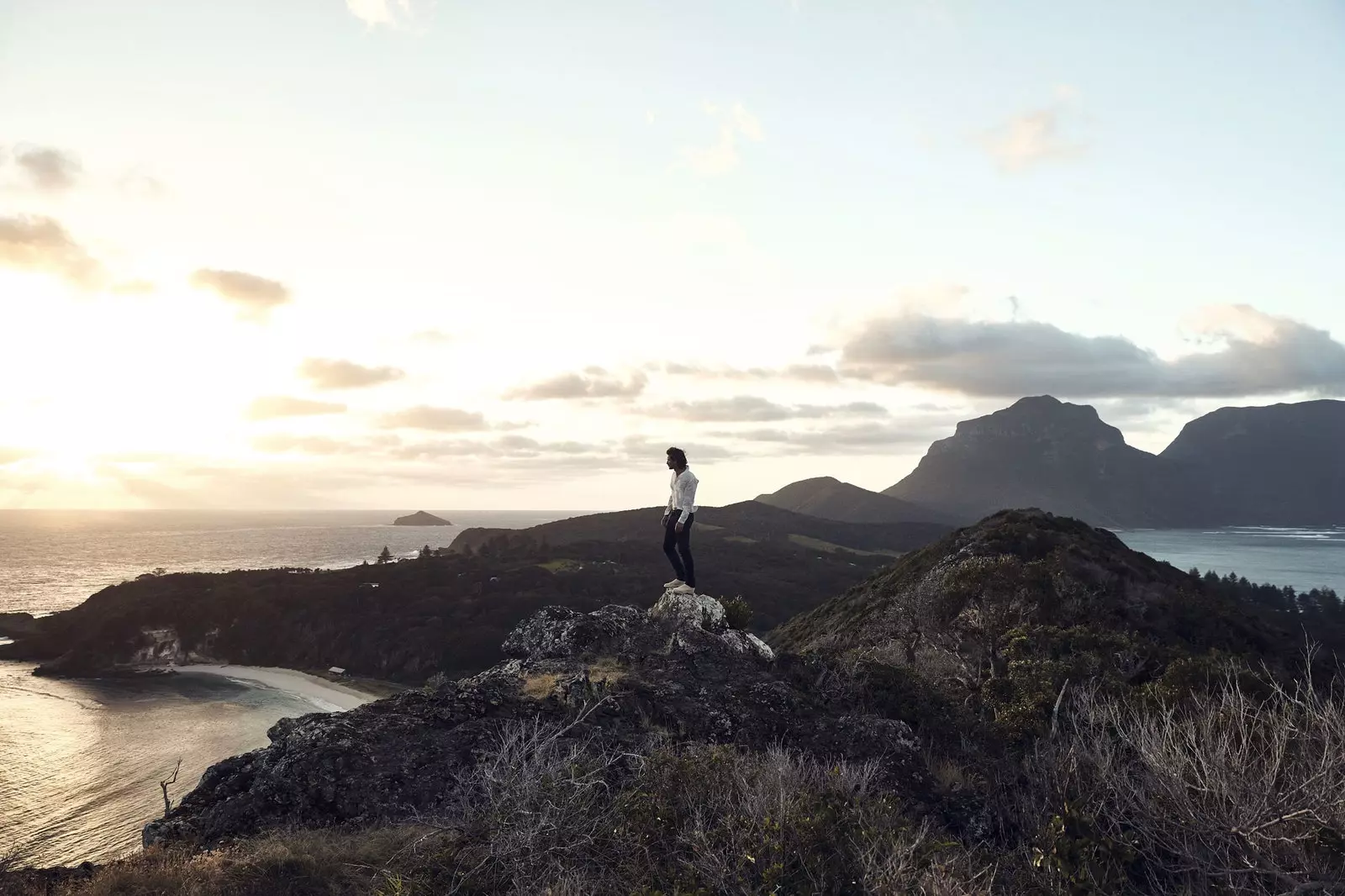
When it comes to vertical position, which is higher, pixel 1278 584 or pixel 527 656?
pixel 527 656

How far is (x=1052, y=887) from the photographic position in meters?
6.03

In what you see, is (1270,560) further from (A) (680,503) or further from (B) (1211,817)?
(B) (1211,817)

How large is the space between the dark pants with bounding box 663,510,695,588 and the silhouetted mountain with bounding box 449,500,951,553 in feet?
367

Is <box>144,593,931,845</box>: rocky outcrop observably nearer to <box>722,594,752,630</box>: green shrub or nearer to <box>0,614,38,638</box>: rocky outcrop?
<box>722,594,752,630</box>: green shrub

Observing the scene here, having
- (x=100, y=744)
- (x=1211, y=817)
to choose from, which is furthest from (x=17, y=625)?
(x=1211, y=817)

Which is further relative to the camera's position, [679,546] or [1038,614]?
[1038,614]

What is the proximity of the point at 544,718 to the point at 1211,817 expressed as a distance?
8902 mm

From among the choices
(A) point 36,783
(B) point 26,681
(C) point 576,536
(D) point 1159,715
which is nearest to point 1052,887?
(D) point 1159,715

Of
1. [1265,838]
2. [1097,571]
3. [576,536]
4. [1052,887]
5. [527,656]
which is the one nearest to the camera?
[1052,887]

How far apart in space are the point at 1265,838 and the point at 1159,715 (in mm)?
4817

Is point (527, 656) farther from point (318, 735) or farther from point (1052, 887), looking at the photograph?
point (1052, 887)

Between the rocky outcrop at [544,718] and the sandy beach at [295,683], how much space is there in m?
47.3

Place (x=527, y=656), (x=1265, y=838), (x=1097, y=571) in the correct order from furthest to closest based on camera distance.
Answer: (x=1097, y=571)
(x=527, y=656)
(x=1265, y=838)

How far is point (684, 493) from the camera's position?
14.4 meters
